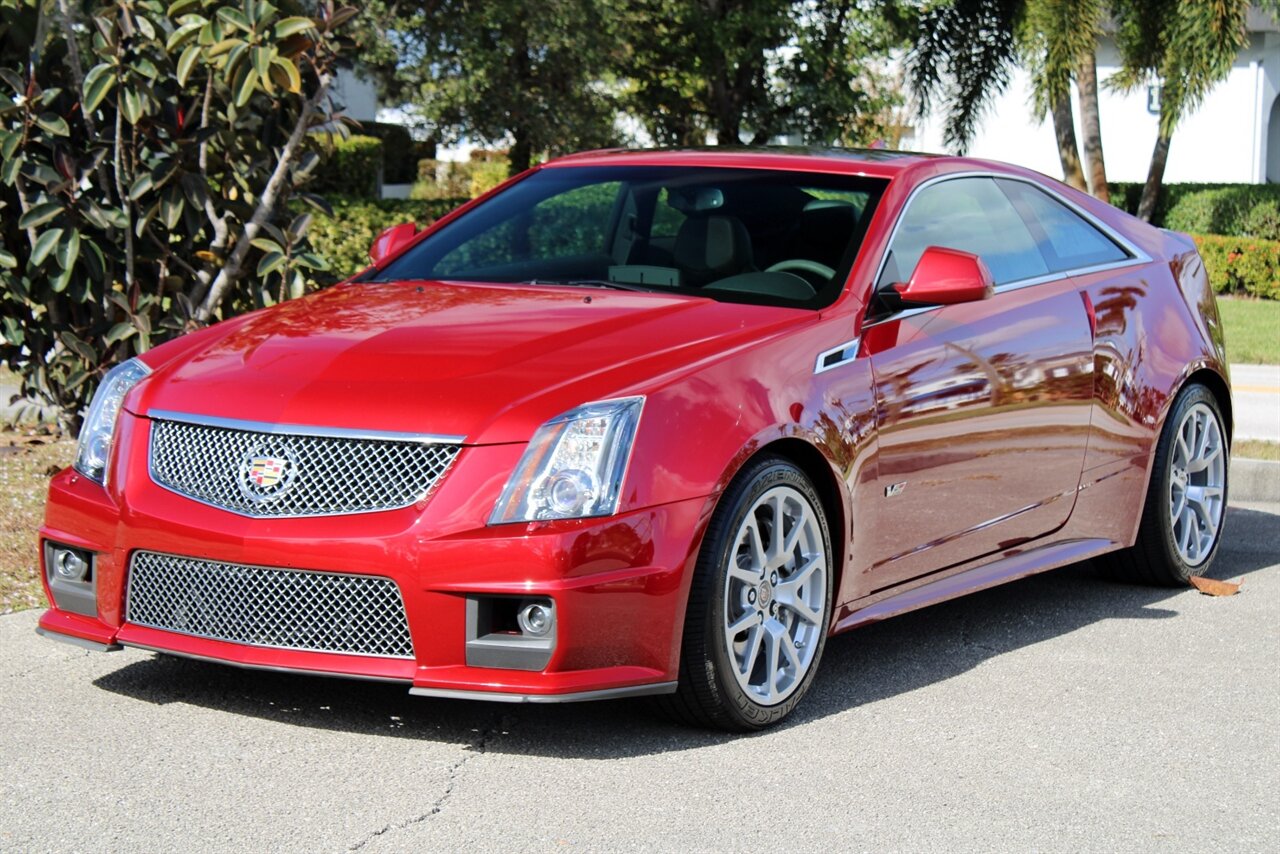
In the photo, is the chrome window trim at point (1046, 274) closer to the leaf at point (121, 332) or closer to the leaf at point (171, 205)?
the leaf at point (171, 205)

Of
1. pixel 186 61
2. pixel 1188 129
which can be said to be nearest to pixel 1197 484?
pixel 186 61

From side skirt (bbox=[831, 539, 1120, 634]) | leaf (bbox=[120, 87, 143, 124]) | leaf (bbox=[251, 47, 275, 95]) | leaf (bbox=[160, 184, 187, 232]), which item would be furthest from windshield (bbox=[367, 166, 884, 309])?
leaf (bbox=[160, 184, 187, 232])

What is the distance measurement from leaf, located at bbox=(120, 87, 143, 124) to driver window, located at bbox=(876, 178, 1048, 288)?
12.9 ft

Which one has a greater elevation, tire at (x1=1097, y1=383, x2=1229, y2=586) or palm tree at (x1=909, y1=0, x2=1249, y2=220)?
palm tree at (x1=909, y1=0, x2=1249, y2=220)

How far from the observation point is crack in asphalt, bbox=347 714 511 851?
160 inches

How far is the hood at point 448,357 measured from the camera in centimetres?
458

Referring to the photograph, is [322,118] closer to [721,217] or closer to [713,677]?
[721,217]

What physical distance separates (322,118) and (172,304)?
3.86 ft

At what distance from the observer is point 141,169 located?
8914 mm

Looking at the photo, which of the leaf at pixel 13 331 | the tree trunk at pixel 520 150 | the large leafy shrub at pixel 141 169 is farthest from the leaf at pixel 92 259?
the tree trunk at pixel 520 150

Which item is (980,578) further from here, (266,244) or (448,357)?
(266,244)

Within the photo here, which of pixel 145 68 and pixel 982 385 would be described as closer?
pixel 982 385

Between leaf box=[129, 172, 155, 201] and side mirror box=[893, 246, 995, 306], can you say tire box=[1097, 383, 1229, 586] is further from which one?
leaf box=[129, 172, 155, 201]

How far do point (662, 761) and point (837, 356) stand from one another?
127cm
